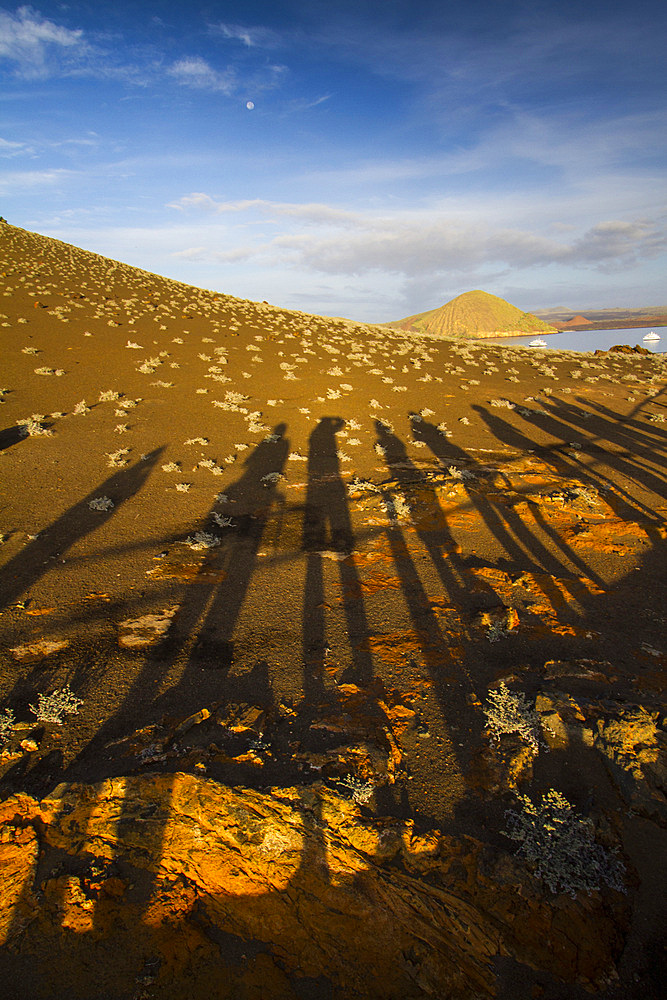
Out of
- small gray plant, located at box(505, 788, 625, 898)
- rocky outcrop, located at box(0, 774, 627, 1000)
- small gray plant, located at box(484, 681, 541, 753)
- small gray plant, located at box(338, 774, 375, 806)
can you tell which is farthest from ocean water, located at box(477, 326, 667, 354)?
rocky outcrop, located at box(0, 774, 627, 1000)

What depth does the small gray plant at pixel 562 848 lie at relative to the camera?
2684mm

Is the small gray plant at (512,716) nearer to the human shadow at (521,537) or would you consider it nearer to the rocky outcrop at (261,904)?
the rocky outcrop at (261,904)

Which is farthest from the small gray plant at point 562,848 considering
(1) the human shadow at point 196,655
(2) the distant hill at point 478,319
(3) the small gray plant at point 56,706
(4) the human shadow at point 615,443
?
(2) the distant hill at point 478,319

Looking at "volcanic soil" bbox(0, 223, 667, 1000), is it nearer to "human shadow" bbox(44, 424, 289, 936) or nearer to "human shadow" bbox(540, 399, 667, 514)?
"human shadow" bbox(44, 424, 289, 936)

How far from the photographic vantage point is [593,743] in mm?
3523

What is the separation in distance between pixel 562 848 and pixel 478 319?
120333 mm

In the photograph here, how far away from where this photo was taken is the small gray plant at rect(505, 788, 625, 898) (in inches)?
106

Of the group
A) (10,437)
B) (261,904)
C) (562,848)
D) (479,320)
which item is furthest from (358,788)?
(479,320)

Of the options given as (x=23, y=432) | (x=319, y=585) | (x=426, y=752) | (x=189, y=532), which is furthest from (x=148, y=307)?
(x=426, y=752)

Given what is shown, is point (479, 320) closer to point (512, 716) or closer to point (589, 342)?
point (589, 342)

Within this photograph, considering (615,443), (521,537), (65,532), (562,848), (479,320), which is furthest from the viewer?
(479,320)

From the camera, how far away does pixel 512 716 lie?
152 inches

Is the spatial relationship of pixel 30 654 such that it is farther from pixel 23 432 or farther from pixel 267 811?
pixel 23 432

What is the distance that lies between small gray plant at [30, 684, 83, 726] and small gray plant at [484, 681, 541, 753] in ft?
12.0
